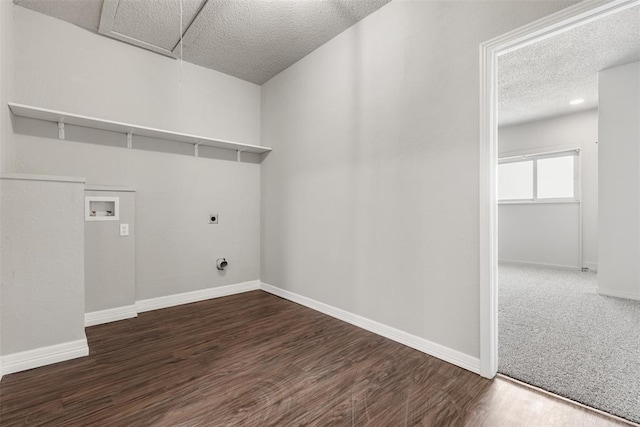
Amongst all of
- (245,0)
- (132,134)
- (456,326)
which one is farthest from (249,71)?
(456,326)

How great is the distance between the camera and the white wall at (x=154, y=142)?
258cm

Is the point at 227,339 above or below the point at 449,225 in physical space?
below

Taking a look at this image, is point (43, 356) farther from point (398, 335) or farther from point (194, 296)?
point (398, 335)

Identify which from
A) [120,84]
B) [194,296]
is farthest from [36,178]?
Result: [194,296]

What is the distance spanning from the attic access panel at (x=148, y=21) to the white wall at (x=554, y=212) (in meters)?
6.09

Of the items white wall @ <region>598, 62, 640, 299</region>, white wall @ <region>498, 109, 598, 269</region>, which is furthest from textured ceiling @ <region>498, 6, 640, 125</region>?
white wall @ <region>498, 109, 598, 269</region>

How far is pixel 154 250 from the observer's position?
10.5 ft

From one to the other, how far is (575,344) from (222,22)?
412cm

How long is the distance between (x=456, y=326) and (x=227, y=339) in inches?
72.2

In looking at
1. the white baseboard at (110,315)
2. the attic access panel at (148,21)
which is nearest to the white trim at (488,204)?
the attic access panel at (148,21)

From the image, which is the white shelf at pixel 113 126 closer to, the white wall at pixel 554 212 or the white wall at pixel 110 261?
the white wall at pixel 110 261

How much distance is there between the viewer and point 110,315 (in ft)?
9.12

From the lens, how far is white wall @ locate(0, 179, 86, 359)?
193 centimetres

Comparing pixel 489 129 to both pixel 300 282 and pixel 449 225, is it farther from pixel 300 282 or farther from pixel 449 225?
pixel 300 282
